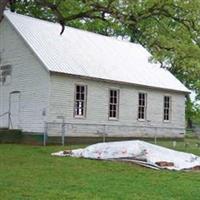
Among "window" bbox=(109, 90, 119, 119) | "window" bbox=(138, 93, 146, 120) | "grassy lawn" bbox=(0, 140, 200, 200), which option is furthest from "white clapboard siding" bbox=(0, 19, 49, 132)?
"grassy lawn" bbox=(0, 140, 200, 200)

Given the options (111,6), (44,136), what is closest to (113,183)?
(111,6)

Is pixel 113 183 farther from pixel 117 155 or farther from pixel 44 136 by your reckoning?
pixel 44 136

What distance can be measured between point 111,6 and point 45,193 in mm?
11518

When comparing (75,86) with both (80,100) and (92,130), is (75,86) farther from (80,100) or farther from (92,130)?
(92,130)

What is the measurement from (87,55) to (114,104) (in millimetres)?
3370

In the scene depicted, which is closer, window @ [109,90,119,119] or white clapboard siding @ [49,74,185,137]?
white clapboard siding @ [49,74,185,137]

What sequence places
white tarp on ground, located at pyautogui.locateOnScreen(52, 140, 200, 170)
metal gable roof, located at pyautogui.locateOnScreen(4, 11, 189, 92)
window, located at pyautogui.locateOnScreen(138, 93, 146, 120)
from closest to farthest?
white tarp on ground, located at pyautogui.locateOnScreen(52, 140, 200, 170) < metal gable roof, located at pyautogui.locateOnScreen(4, 11, 189, 92) < window, located at pyautogui.locateOnScreen(138, 93, 146, 120)

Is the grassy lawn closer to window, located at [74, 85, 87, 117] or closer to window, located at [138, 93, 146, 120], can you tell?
window, located at [74, 85, 87, 117]

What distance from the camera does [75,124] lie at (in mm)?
28312

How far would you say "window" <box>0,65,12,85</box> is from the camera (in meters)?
30.1

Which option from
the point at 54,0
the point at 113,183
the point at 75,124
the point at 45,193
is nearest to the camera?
the point at 45,193

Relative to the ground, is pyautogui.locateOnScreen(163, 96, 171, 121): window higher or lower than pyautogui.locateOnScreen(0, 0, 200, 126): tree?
lower

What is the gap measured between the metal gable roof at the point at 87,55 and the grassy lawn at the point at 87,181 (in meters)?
11.5

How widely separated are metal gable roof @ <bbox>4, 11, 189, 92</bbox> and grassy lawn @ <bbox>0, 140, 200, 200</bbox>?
37.6 feet
